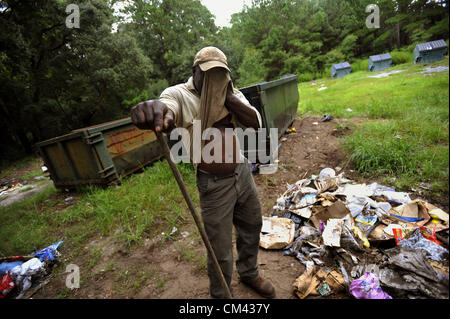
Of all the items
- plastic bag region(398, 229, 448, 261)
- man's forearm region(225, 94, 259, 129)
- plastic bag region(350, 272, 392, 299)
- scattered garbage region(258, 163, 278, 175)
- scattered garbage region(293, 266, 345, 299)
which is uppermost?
man's forearm region(225, 94, 259, 129)

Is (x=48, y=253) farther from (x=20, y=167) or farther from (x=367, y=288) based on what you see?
(x=367, y=288)

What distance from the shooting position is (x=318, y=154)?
4547 mm

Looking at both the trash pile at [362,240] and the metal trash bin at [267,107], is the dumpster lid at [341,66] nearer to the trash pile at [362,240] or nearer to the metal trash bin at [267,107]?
the metal trash bin at [267,107]

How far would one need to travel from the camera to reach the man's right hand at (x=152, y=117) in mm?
1112

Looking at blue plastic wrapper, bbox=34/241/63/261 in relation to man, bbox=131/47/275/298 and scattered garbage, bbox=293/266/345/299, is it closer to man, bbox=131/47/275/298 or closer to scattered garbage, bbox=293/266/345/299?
man, bbox=131/47/275/298

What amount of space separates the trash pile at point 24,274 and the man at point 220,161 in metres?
2.53

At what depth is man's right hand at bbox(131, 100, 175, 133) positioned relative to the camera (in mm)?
1112

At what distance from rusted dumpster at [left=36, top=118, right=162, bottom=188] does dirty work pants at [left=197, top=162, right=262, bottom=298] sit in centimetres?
376

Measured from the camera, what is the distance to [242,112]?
1.56 m

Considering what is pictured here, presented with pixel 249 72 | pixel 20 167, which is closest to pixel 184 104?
pixel 20 167

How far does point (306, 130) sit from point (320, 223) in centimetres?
414

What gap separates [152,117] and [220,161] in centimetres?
61

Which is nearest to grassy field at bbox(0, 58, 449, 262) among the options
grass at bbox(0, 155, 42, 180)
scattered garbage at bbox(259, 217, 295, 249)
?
grass at bbox(0, 155, 42, 180)

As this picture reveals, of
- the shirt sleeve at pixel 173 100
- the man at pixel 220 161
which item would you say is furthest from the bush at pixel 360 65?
the shirt sleeve at pixel 173 100
